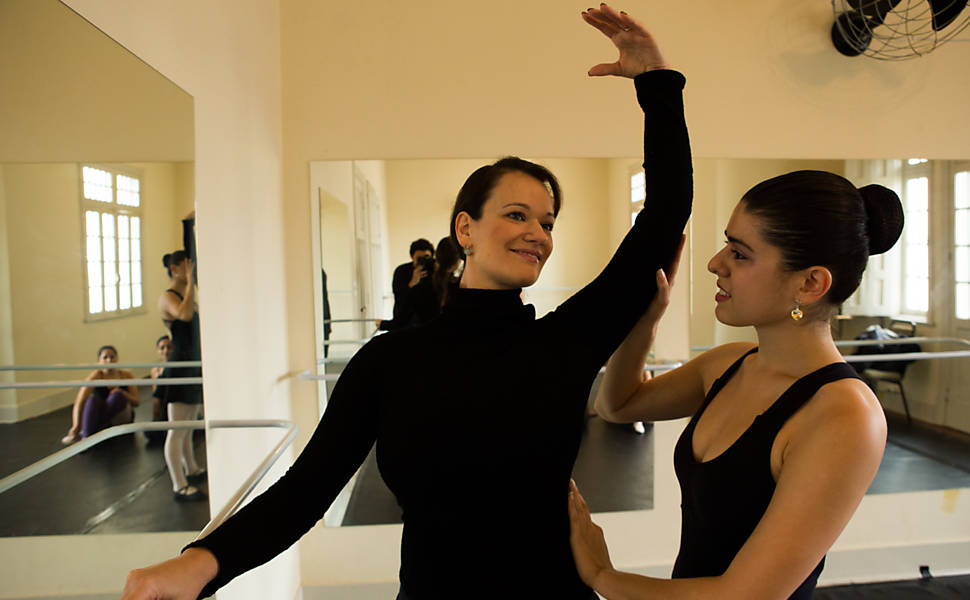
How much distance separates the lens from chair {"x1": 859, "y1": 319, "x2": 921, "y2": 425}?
9.44ft

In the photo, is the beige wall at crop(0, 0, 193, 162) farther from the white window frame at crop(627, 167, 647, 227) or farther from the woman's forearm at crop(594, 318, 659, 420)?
the white window frame at crop(627, 167, 647, 227)

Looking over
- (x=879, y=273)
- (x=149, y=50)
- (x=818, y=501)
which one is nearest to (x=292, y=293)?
(x=149, y=50)

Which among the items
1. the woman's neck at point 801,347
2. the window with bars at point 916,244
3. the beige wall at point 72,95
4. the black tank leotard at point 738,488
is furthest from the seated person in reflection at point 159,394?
the window with bars at point 916,244

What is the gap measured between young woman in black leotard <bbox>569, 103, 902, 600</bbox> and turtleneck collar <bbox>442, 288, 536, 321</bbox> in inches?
10.3

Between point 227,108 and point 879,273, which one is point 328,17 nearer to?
point 227,108

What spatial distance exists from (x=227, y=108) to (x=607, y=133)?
154 cm

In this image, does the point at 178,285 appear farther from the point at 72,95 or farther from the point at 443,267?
the point at 443,267

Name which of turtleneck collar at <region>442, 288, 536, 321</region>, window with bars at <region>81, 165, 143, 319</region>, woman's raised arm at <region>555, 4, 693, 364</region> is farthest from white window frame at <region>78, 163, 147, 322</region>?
woman's raised arm at <region>555, 4, 693, 364</region>

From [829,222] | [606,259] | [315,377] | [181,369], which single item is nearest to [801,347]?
[829,222]

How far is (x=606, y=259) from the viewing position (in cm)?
267

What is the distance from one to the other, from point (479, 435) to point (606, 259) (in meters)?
1.83

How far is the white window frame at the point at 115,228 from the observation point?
1093 mm

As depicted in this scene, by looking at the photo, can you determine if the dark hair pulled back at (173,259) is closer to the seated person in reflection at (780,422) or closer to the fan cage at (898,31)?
the seated person in reflection at (780,422)

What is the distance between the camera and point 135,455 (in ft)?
4.23
